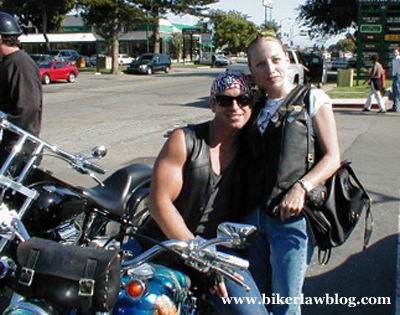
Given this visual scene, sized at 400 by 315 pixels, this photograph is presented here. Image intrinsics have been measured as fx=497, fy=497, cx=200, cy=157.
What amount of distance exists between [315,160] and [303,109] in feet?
0.91

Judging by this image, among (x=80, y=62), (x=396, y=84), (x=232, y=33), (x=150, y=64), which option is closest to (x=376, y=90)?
(x=396, y=84)

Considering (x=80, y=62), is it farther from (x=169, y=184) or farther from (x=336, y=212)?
(x=336, y=212)

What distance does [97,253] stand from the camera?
194cm

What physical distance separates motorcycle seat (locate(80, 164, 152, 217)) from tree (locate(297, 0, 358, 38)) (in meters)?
33.0

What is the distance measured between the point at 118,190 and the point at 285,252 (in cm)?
168

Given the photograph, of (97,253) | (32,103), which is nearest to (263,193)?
(97,253)

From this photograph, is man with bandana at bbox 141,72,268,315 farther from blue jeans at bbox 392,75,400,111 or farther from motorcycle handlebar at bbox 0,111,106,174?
blue jeans at bbox 392,75,400,111

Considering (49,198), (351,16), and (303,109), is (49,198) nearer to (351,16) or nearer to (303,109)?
(303,109)

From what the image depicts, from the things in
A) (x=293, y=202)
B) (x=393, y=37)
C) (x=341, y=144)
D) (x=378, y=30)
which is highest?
(x=378, y=30)

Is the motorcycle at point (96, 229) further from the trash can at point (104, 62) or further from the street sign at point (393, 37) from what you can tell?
the trash can at point (104, 62)

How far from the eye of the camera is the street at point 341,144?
4.18 meters

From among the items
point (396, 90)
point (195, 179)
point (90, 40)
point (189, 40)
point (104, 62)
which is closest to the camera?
point (195, 179)

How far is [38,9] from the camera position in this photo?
5281 cm

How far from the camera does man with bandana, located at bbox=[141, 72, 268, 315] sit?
2.51 m
